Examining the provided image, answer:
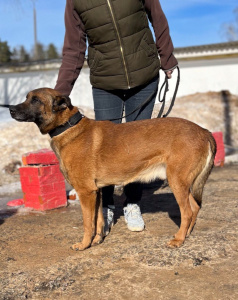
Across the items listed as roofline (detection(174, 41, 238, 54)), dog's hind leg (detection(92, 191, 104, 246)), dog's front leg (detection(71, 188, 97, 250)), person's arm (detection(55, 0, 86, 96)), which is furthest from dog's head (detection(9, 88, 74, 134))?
roofline (detection(174, 41, 238, 54))

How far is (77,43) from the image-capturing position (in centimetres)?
399

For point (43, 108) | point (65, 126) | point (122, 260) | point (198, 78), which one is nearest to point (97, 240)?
point (122, 260)

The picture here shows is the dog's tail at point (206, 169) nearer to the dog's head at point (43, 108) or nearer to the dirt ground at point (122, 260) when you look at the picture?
the dirt ground at point (122, 260)

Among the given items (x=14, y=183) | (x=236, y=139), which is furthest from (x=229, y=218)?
(x=236, y=139)

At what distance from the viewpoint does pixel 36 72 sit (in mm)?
18203

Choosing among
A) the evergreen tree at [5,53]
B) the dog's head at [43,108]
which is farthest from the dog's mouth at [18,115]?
the evergreen tree at [5,53]

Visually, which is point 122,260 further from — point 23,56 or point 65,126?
point 23,56

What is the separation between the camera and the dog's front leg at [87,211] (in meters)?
3.62

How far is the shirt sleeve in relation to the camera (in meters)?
3.97

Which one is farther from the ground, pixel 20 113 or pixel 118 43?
pixel 118 43

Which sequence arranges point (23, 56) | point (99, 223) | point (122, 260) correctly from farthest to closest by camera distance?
point (23, 56), point (99, 223), point (122, 260)

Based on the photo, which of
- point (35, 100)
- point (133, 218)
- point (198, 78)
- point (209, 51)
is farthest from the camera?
point (209, 51)

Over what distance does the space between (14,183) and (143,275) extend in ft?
14.0

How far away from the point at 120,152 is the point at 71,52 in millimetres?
1213
